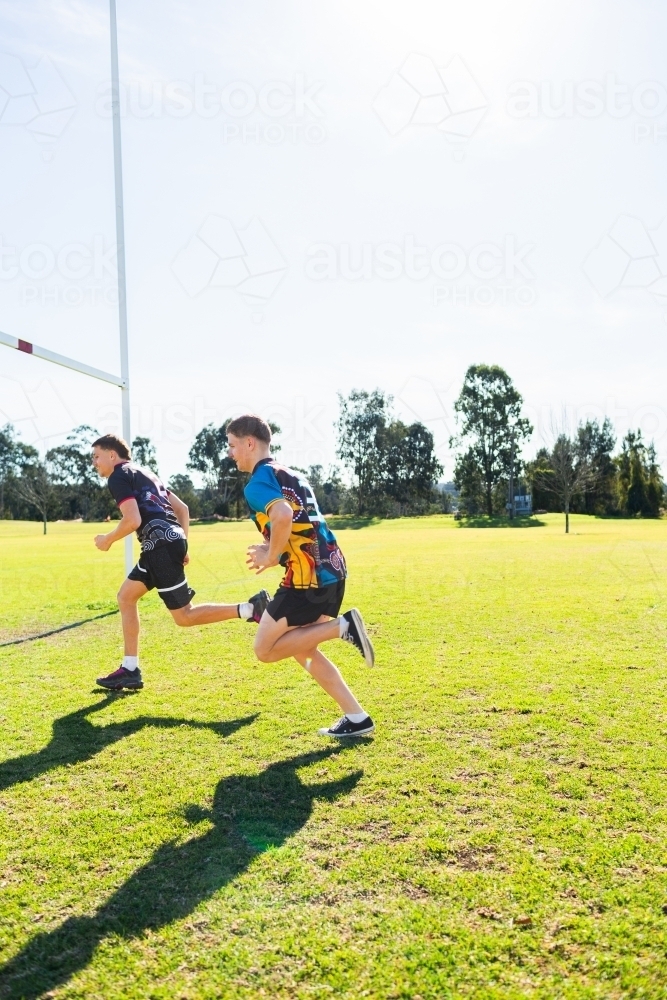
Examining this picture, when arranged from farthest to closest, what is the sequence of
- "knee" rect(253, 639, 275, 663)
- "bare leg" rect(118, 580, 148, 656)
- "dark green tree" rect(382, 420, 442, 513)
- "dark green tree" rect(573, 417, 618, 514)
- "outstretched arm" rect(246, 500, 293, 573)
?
"dark green tree" rect(382, 420, 442, 513) < "dark green tree" rect(573, 417, 618, 514) < "bare leg" rect(118, 580, 148, 656) < "knee" rect(253, 639, 275, 663) < "outstretched arm" rect(246, 500, 293, 573)

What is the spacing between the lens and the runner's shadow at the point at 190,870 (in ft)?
8.13

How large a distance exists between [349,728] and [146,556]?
7.98 ft

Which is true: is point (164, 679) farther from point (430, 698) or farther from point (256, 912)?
point (256, 912)

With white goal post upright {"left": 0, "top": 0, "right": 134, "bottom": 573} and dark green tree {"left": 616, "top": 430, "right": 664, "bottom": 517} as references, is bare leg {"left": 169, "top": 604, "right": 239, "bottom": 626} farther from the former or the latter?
dark green tree {"left": 616, "top": 430, "right": 664, "bottom": 517}

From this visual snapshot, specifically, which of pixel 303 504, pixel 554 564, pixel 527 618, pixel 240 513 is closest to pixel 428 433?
pixel 240 513

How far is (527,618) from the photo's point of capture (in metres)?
9.21

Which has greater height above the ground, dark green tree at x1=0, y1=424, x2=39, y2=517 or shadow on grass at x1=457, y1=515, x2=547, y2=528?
dark green tree at x1=0, y1=424, x2=39, y2=517

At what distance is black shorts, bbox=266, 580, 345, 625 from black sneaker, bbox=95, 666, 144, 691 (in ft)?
7.25

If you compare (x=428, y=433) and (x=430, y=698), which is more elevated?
(x=428, y=433)

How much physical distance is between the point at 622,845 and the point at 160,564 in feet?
13.6

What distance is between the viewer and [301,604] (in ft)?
15.0

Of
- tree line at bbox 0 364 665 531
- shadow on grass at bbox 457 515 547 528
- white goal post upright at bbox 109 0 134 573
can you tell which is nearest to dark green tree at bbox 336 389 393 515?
tree line at bbox 0 364 665 531

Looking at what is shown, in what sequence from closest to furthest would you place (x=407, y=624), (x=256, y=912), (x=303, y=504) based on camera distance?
(x=256, y=912) → (x=303, y=504) → (x=407, y=624)

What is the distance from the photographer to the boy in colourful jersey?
4.51 metres
